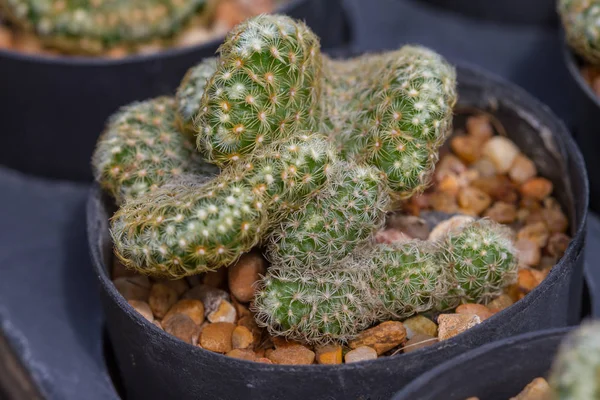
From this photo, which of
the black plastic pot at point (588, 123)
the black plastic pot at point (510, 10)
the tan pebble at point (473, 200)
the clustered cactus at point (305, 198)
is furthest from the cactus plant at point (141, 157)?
the black plastic pot at point (510, 10)

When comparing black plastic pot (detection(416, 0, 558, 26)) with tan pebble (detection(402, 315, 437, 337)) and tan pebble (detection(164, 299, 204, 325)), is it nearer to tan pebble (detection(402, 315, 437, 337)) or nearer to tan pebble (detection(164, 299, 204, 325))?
tan pebble (detection(402, 315, 437, 337))

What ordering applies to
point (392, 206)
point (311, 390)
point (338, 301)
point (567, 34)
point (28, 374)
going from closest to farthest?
1. point (311, 390)
2. point (338, 301)
3. point (392, 206)
4. point (28, 374)
5. point (567, 34)

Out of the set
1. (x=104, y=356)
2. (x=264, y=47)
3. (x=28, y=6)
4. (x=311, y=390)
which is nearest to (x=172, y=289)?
(x=104, y=356)

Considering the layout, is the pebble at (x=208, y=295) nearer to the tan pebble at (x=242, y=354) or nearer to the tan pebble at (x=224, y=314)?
the tan pebble at (x=224, y=314)

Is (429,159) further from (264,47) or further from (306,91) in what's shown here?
(264,47)

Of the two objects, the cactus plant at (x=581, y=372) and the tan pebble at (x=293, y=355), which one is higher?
the cactus plant at (x=581, y=372)
